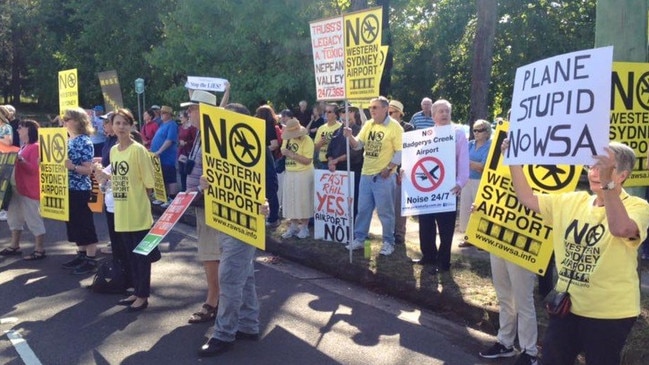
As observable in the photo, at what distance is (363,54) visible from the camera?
8156 mm

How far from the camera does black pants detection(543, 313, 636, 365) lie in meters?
3.62

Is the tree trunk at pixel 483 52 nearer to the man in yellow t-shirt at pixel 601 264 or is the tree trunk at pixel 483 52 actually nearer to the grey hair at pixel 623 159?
the man in yellow t-shirt at pixel 601 264

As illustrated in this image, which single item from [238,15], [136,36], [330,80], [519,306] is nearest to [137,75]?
[136,36]

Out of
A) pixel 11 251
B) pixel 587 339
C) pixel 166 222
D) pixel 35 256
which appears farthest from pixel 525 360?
pixel 11 251

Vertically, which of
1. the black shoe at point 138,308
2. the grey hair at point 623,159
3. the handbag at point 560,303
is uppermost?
the grey hair at point 623,159

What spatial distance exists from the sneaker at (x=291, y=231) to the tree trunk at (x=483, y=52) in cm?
742

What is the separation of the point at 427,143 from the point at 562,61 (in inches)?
151

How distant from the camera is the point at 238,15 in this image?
17.9m

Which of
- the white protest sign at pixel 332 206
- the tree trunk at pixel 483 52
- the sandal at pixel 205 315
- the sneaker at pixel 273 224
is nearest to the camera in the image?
the sandal at pixel 205 315

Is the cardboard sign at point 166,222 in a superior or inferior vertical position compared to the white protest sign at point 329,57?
inferior

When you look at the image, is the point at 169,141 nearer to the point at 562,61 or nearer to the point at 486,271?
the point at 486,271

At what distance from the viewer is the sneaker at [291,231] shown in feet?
31.8

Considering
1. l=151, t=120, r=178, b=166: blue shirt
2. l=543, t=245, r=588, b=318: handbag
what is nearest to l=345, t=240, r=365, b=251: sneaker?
l=151, t=120, r=178, b=166: blue shirt

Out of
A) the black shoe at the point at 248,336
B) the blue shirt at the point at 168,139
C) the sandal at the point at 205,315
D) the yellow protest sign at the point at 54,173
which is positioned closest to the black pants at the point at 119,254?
the yellow protest sign at the point at 54,173
